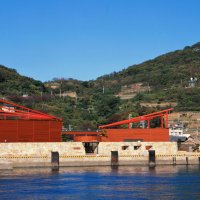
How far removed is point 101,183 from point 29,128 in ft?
81.7

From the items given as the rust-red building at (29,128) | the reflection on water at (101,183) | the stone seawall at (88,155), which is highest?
the rust-red building at (29,128)

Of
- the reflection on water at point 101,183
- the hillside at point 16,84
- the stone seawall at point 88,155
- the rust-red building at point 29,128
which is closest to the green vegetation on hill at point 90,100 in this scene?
the hillside at point 16,84

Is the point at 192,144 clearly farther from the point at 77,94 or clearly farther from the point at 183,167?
the point at 77,94

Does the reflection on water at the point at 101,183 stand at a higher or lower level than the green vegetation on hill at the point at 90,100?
lower

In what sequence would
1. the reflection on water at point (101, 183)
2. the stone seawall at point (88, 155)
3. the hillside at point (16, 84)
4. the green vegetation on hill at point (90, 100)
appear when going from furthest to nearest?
1. the hillside at point (16, 84)
2. the green vegetation on hill at point (90, 100)
3. the stone seawall at point (88, 155)
4. the reflection on water at point (101, 183)

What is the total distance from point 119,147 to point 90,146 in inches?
210

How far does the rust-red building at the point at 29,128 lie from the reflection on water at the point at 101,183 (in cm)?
626

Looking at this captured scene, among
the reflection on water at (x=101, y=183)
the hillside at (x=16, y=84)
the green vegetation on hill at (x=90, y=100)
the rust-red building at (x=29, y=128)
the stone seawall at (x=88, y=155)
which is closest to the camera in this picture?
the reflection on water at (x=101, y=183)

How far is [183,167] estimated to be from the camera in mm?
83312

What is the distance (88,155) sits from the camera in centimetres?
8550

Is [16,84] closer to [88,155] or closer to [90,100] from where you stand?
[90,100]

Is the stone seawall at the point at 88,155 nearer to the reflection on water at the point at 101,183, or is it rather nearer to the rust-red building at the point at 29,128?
the rust-red building at the point at 29,128

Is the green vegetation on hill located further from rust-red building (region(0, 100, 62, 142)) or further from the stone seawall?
rust-red building (region(0, 100, 62, 142))

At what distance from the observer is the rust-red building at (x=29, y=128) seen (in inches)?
3280
